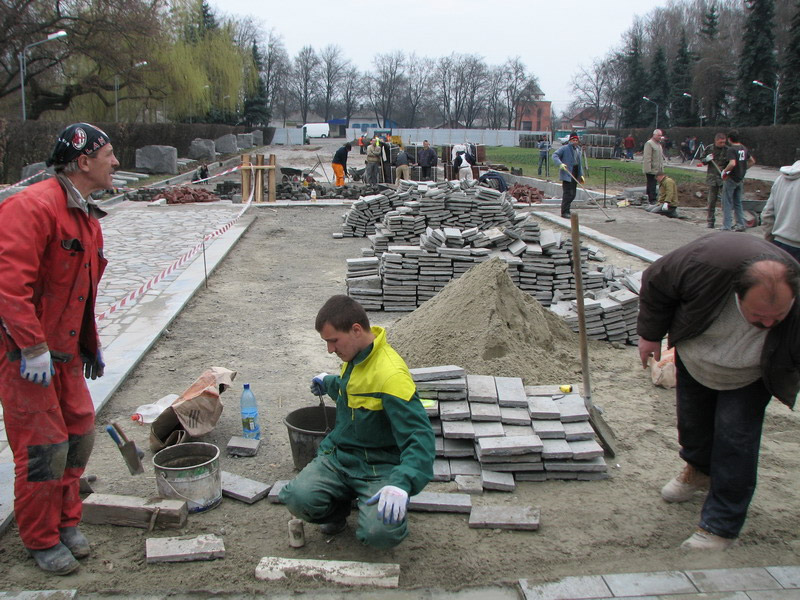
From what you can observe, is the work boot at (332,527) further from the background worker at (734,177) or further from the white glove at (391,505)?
the background worker at (734,177)

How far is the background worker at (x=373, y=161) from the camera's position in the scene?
2461 centimetres

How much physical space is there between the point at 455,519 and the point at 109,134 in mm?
31150

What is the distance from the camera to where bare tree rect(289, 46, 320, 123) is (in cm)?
9738

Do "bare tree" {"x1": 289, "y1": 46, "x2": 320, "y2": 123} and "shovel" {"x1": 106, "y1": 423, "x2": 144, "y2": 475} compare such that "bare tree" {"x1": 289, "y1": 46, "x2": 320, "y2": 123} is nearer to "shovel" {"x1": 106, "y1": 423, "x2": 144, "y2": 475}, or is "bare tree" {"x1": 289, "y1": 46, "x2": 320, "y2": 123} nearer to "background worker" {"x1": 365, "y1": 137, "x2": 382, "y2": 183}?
"background worker" {"x1": 365, "y1": 137, "x2": 382, "y2": 183}

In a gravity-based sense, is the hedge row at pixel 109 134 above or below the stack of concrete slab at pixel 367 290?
above

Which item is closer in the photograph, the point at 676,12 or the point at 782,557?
the point at 782,557

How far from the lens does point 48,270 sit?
322 cm

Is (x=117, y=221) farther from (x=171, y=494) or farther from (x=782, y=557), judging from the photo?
(x=782, y=557)

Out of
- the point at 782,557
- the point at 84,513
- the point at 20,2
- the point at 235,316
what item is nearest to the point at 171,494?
the point at 84,513

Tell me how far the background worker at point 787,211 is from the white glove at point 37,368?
5.94m

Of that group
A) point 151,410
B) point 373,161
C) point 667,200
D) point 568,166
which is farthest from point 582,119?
point 151,410

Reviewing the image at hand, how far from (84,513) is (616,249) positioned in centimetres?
1091

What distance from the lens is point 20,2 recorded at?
29078 mm

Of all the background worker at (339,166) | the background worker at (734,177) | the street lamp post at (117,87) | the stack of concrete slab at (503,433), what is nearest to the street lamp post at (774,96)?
the background worker at (339,166)
